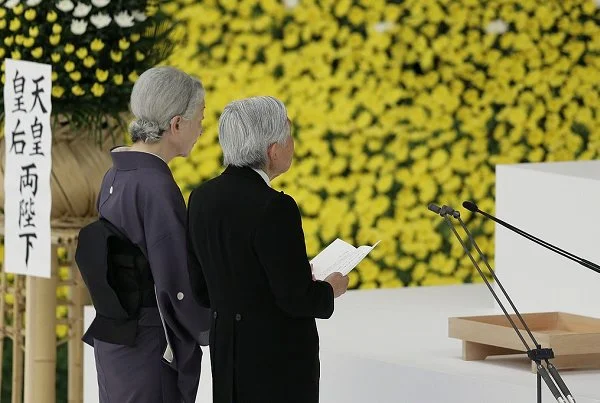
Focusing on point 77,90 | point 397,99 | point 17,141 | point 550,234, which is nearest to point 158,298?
point 17,141

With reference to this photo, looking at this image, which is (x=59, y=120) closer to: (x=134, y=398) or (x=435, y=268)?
(x=134, y=398)

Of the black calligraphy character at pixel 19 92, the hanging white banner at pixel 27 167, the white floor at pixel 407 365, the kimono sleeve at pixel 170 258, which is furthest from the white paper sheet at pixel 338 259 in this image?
the black calligraphy character at pixel 19 92

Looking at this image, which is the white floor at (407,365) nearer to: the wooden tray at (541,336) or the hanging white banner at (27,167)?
the wooden tray at (541,336)

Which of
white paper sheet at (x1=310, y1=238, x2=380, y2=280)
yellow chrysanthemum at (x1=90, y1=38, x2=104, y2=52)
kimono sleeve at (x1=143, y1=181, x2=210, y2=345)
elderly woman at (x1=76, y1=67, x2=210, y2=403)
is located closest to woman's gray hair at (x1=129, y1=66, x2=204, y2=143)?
elderly woman at (x1=76, y1=67, x2=210, y2=403)

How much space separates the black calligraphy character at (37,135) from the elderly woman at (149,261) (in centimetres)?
91

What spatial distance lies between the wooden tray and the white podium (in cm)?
47

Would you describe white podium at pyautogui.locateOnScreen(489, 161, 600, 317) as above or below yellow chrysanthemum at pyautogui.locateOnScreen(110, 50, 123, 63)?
below

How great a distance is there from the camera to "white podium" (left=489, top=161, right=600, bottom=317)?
431 centimetres

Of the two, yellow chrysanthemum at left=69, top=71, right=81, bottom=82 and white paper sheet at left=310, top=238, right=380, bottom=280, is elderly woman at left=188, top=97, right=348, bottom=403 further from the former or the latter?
yellow chrysanthemum at left=69, top=71, right=81, bottom=82

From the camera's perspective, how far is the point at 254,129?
2.98 meters

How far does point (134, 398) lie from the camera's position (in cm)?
331

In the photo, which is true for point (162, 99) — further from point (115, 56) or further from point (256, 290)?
point (115, 56)

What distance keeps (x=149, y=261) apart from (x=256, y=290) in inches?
14.8

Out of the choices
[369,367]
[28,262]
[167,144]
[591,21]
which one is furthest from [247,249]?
[591,21]
